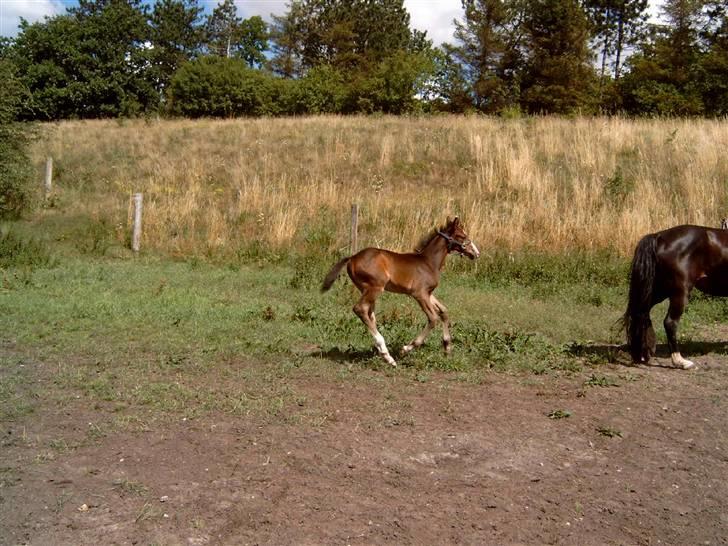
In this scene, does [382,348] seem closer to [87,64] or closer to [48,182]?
[48,182]

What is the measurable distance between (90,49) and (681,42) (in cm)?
4316

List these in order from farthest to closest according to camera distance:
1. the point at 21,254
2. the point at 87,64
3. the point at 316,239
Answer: the point at 87,64 < the point at 316,239 < the point at 21,254

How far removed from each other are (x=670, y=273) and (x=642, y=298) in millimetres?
472

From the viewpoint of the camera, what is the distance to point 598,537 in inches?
161

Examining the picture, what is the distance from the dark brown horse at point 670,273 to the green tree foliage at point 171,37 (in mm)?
55867

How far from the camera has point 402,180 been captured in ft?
68.5

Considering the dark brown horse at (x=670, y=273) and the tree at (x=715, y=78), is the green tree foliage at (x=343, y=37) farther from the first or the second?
the dark brown horse at (x=670, y=273)

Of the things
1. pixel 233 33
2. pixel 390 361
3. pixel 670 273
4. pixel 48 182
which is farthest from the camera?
pixel 233 33

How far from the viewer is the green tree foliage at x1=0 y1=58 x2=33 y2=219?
1720 cm

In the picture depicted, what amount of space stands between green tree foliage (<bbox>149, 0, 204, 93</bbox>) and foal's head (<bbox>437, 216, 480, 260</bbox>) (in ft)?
180

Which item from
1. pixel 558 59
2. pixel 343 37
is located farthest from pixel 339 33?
pixel 558 59

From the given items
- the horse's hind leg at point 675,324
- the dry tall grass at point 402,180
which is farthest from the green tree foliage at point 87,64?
the horse's hind leg at point 675,324

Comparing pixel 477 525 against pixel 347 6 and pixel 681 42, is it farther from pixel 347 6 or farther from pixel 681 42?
pixel 347 6

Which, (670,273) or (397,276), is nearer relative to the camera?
(397,276)
